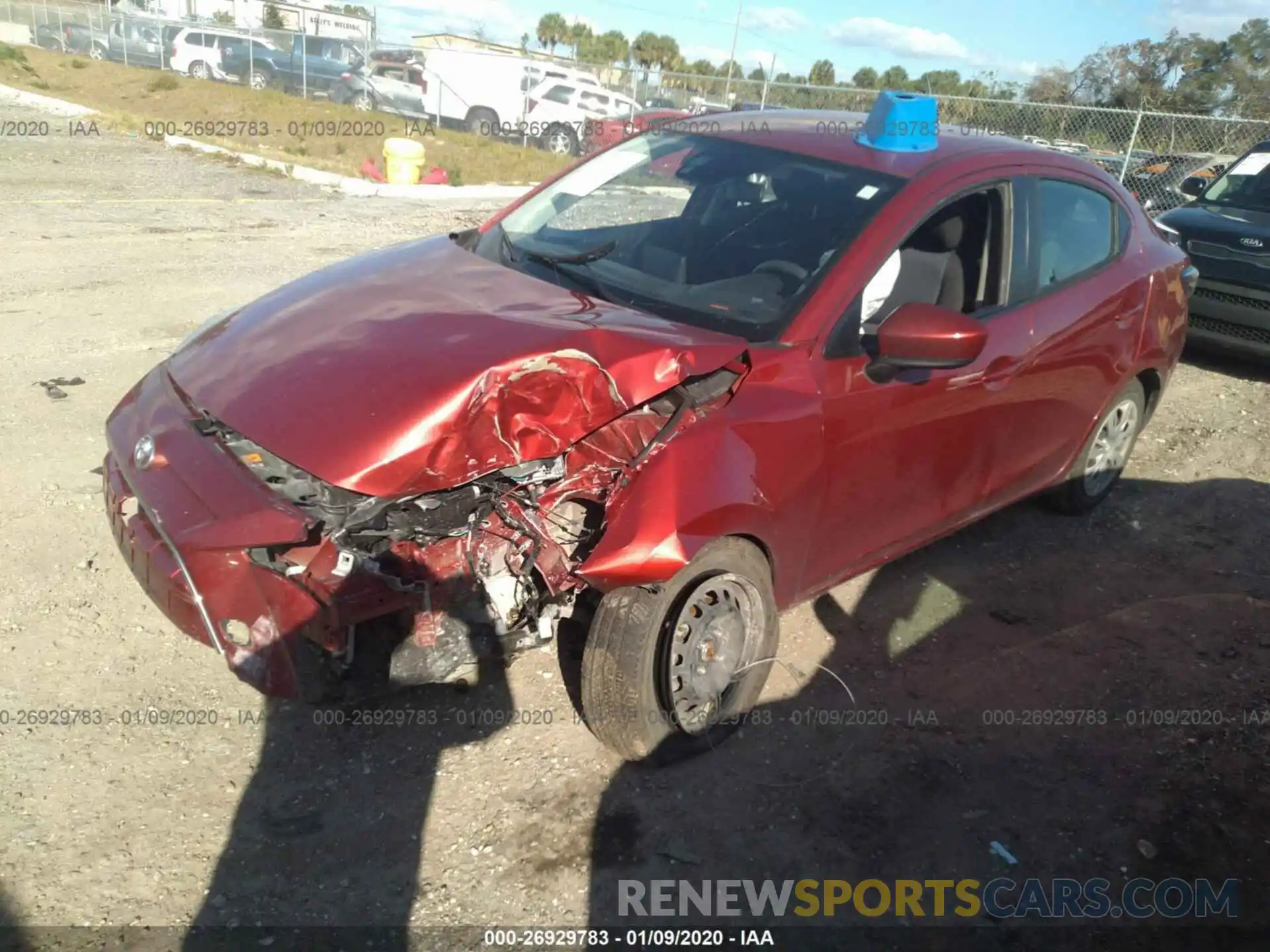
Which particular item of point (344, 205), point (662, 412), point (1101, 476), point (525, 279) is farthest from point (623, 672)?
point (344, 205)

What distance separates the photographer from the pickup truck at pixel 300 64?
24.8m

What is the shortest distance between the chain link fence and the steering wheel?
422 inches

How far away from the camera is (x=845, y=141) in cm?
396

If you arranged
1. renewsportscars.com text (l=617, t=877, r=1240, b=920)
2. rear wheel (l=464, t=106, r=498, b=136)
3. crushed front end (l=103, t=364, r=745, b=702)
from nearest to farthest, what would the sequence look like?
crushed front end (l=103, t=364, r=745, b=702) < renewsportscars.com text (l=617, t=877, r=1240, b=920) < rear wheel (l=464, t=106, r=498, b=136)

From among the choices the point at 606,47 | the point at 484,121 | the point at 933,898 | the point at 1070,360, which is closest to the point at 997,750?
the point at 933,898

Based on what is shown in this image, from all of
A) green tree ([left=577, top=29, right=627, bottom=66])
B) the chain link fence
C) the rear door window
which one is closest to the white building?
the chain link fence

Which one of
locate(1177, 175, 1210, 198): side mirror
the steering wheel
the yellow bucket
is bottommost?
the yellow bucket

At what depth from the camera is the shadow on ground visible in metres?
2.96

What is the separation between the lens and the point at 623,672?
2.95 m

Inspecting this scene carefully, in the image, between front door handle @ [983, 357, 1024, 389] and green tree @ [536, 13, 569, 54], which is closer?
front door handle @ [983, 357, 1024, 389]

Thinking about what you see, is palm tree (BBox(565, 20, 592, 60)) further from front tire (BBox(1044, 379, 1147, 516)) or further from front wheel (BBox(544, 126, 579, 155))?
front tire (BBox(1044, 379, 1147, 516))

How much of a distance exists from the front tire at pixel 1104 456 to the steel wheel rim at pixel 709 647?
248 cm

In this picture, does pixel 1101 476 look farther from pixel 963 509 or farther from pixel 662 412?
pixel 662 412

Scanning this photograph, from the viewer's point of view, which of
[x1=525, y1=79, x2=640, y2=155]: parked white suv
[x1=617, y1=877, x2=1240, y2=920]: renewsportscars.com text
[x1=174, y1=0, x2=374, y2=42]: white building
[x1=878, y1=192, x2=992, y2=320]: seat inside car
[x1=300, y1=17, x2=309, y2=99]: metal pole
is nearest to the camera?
[x1=617, y1=877, x2=1240, y2=920]: renewsportscars.com text
